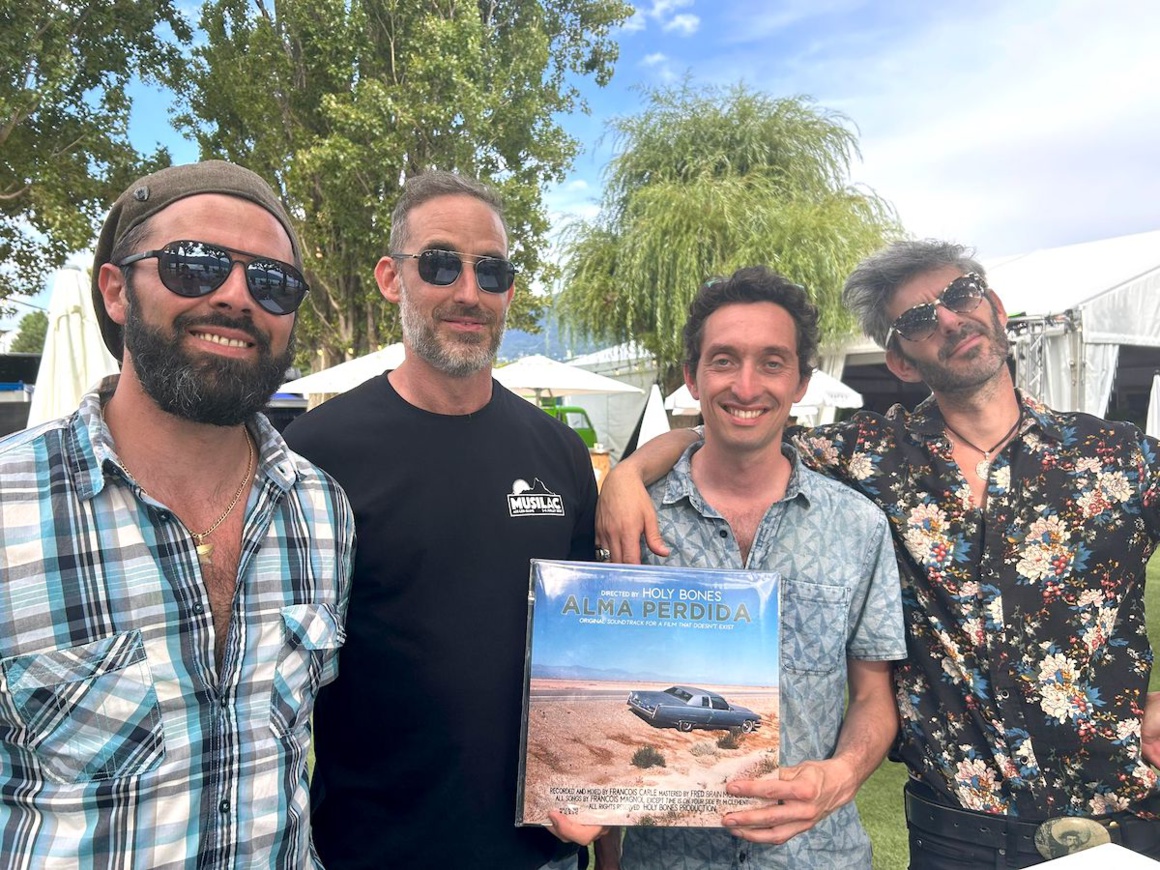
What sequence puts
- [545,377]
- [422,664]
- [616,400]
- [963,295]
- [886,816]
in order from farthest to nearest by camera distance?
[616,400] < [545,377] < [886,816] < [963,295] < [422,664]

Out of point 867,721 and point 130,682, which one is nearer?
point 130,682

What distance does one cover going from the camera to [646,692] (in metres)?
1.87

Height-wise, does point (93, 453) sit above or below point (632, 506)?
above

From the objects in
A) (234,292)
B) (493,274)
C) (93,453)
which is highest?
(493,274)

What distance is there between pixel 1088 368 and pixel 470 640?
16060mm

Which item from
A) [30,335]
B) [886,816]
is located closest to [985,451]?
[886,816]

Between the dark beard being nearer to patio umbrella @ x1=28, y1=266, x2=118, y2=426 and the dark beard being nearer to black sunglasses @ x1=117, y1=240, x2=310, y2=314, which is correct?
black sunglasses @ x1=117, y1=240, x2=310, y2=314

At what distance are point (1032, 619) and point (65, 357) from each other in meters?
8.30

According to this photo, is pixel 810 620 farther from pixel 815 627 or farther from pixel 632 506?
pixel 632 506

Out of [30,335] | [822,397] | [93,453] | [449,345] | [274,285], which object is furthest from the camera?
[30,335]

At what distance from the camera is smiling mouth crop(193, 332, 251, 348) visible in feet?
5.65

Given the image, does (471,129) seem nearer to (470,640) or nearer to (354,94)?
(354,94)

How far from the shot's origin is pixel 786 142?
20.2 meters

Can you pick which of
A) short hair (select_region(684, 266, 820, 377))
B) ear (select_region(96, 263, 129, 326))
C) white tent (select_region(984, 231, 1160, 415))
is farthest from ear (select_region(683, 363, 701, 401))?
white tent (select_region(984, 231, 1160, 415))
